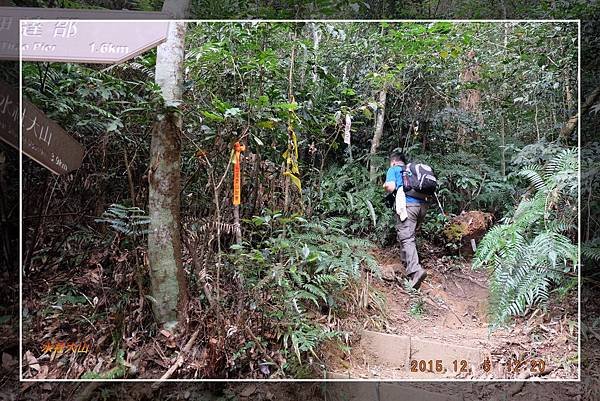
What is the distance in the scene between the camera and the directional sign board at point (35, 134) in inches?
59.8

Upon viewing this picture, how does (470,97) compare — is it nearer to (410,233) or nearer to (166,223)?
(410,233)

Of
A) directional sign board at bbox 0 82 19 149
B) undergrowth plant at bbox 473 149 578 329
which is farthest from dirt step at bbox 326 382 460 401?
directional sign board at bbox 0 82 19 149

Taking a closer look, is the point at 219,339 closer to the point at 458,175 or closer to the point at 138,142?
the point at 138,142

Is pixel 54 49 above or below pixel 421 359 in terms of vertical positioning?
above

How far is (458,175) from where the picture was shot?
1793 mm

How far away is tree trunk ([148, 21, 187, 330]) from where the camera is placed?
184cm

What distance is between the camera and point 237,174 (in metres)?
1.88

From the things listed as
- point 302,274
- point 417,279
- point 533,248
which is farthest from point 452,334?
point 302,274

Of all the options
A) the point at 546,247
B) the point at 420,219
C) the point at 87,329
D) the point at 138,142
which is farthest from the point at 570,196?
the point at 87,329

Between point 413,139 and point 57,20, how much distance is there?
5.11 feet

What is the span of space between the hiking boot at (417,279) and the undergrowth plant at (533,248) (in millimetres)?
258

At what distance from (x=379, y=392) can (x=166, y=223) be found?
1.18m
